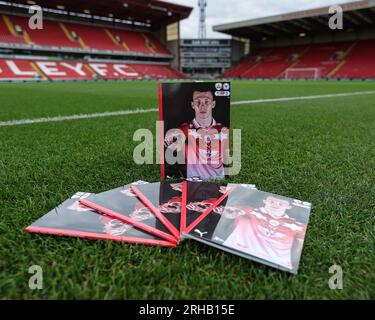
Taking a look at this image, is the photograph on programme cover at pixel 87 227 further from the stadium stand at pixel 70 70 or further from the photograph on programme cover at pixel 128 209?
the stadium stand at pixel 70 70

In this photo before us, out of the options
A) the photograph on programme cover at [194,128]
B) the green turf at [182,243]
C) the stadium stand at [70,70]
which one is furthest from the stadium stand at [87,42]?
the photograph on programme cover at [194,128]

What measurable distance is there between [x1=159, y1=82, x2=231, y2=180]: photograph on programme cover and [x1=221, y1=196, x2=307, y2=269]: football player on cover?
480mm

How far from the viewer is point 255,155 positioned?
6.48 ft

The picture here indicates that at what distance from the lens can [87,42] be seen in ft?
91.0

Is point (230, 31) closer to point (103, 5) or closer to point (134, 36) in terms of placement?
point (134, 36)

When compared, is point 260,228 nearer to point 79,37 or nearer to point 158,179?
point 158,179

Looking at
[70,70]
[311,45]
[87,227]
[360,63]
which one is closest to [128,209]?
[87,227]

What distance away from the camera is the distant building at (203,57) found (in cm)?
3997

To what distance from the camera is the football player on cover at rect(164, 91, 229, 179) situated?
1.49 metres

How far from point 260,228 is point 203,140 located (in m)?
0.67

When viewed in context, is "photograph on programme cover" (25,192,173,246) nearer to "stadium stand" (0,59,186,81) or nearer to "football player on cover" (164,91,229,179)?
"football player on cover" (164,91,229,179)
